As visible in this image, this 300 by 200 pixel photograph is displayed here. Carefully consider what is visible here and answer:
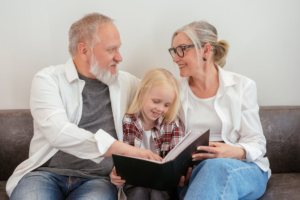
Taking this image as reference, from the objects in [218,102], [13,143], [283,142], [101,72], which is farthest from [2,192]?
[283,142]

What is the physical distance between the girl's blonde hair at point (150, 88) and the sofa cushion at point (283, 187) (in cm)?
71

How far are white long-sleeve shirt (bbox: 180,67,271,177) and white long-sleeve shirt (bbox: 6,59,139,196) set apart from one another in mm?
431

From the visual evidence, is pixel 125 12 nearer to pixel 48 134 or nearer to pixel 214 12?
pixel 214 12

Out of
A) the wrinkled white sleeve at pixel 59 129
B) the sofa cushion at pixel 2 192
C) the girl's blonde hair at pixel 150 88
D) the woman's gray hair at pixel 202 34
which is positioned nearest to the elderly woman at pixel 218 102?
the woman's gray hair at pixel 202 34

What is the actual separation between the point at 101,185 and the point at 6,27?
4.60 ft

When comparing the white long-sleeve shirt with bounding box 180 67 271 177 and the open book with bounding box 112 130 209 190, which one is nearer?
the open book with bounding box 112 130 209 190

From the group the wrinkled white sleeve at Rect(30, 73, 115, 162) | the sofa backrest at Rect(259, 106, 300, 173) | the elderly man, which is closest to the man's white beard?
the elderly man

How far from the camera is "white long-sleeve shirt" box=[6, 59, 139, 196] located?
1.58m

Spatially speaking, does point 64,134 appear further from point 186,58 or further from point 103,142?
point 186,58

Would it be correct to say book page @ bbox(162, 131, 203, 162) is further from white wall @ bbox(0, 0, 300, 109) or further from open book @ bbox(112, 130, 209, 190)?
white wall @ bbox(0, 0, 300, 109)

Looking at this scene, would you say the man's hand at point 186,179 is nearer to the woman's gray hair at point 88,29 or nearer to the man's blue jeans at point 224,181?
the man's blue jeans at point 224,181

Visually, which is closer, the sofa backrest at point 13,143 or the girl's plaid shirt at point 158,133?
the girl's plaid shirt at point 158,133

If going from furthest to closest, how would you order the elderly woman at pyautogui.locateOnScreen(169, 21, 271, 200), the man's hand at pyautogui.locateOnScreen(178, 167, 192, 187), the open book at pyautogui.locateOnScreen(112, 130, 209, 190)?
1. the elderly woman at pyautogui.locateOnScreen(169, 21, 271, 200)
2. the man's hand at pyautogui.locateOnScreen(178, 167, 192, 187)
3. the open book at pyautogui.locateOnScreen(112, 130, 209, 190)

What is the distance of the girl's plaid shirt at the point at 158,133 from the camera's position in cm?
182
